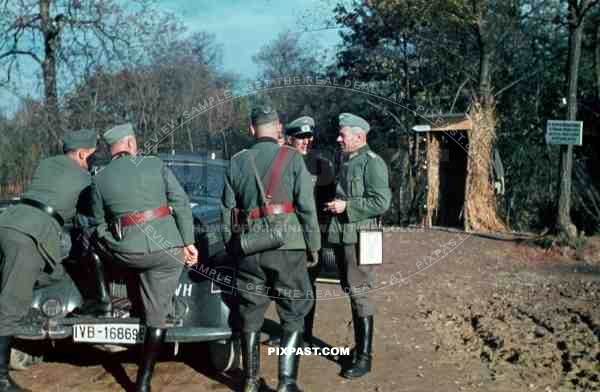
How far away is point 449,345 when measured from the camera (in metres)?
6.01

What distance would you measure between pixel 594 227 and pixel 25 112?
1109 cm

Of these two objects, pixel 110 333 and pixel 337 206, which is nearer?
pixel 110 333

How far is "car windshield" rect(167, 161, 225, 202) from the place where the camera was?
6.48 metres

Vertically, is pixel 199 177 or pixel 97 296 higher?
pixel 199 177

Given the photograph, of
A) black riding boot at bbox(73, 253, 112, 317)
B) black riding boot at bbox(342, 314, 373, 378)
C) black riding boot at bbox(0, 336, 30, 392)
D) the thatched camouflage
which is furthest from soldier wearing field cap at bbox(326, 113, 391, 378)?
black riding boot at bbox(0, 336, 30, 392)

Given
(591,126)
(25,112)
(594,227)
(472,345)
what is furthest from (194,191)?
(591,126)

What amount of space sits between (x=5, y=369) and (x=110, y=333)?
800 millimetres

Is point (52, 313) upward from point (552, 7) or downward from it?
downward

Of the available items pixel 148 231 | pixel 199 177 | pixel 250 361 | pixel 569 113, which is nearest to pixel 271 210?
pixel 148 231

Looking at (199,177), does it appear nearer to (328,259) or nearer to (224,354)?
(328,259)

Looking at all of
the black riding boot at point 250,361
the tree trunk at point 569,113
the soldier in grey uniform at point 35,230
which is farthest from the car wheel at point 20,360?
the tree trunk at point 569,113

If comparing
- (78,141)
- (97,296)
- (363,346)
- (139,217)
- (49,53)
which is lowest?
(363,346)

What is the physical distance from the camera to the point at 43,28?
45.8ft

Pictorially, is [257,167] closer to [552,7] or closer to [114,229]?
[114,229]
